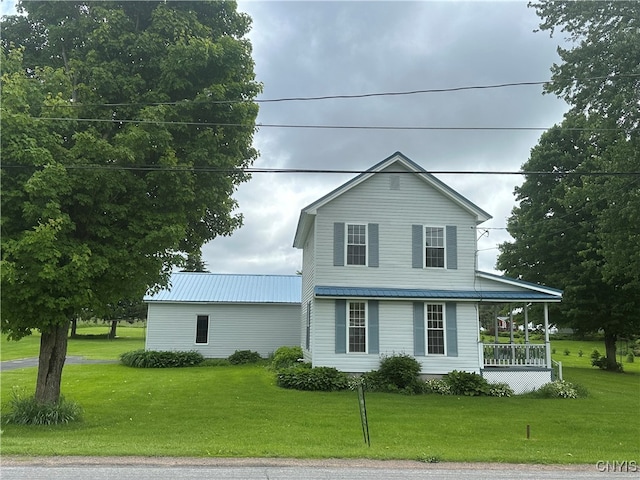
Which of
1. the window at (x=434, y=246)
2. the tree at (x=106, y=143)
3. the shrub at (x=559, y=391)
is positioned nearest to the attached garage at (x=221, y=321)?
the window at (x=434, y=246)

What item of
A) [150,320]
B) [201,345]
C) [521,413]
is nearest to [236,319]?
[201,345]

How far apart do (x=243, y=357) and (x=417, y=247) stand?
12031mm

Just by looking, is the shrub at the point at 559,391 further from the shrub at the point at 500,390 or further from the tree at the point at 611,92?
the tree at the point at 611,92

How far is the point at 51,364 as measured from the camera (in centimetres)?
1312

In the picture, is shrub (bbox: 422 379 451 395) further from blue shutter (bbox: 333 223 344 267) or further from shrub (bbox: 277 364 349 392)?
blue shutter (bbox: 333 223 344 267)

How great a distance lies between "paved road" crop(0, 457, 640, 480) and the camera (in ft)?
25.5

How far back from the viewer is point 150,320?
93.2ft

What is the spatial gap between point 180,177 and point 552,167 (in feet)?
84.4

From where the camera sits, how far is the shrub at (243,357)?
27484mm

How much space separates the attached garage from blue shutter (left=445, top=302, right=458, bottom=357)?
11.2m

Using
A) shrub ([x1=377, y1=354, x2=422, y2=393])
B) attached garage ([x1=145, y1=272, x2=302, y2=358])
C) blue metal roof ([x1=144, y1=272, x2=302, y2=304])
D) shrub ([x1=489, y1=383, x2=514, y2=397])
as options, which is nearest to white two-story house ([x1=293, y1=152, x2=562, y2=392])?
shrub ([x1=489, y1=383, x2=514, y2=397])

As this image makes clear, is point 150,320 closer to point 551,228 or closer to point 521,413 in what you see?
point 521,413

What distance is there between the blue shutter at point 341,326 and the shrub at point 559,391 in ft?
23.2

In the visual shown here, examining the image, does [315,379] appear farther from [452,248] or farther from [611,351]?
[611,351]
